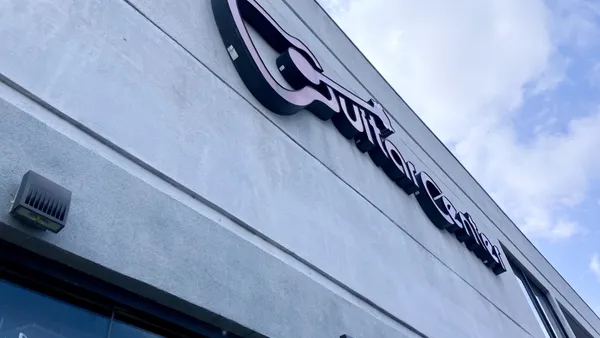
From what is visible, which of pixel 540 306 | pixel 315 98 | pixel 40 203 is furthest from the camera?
pixel 540 306

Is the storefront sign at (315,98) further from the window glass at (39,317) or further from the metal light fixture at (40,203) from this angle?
the window glass at (39,317)

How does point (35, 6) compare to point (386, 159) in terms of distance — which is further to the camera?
point (386, 159)

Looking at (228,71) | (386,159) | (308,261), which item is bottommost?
(308,261)

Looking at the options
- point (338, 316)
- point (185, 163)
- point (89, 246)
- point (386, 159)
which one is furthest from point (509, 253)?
point (89, 246)

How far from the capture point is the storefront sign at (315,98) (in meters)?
4.09

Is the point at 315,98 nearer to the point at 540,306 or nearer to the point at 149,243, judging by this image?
the point at 149,243

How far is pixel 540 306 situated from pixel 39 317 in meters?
11.2

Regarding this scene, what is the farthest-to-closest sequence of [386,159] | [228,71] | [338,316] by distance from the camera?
[386,159] → [228,71] → [338,316]

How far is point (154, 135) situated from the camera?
2889mm

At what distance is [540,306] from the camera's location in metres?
10.9

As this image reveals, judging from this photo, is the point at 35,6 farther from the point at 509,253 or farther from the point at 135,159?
the point at 509,253

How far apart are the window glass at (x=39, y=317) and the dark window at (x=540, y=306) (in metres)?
9.53

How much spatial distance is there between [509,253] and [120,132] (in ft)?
33.4

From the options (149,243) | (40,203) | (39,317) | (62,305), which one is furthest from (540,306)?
(40,203)
